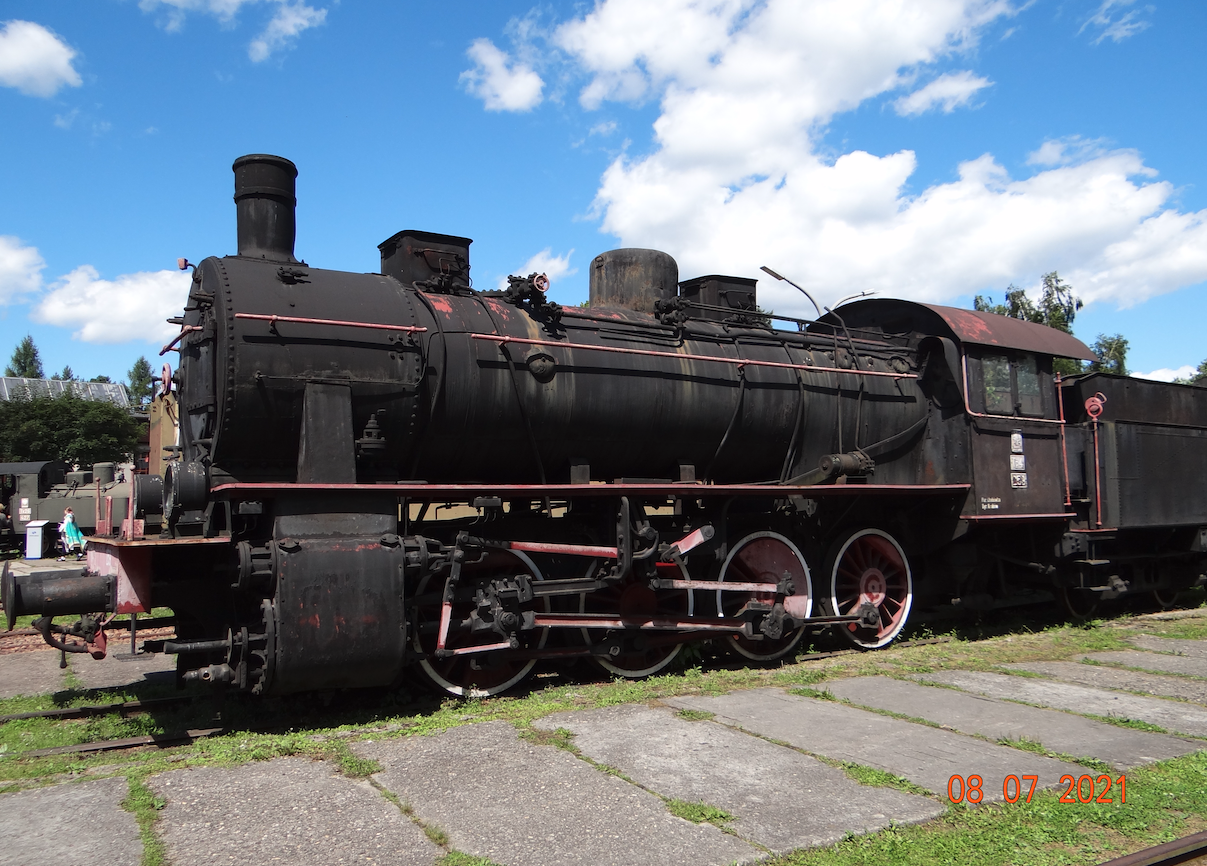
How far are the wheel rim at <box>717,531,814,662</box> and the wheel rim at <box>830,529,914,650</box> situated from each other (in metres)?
0.46

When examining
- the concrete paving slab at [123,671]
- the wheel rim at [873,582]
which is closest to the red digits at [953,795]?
the wheel rim at [873,582]

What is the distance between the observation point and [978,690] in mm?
6602

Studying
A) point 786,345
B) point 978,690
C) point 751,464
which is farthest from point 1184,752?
point 786,345

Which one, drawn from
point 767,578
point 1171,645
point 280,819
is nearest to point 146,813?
point 280,819

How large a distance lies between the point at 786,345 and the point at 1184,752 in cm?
469

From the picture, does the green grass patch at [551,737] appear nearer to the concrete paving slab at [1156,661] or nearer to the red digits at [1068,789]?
the red digits at [1068,789]

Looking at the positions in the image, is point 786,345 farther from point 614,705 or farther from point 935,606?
point 614,705

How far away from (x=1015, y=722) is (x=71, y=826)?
535 centimetres

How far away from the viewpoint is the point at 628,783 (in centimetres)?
442

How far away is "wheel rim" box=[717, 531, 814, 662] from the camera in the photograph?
7.77 meters

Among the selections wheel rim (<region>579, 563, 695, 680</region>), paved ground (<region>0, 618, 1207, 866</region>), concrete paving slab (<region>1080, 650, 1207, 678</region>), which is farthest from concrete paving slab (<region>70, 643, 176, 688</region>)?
concrete paving slab (<region>1080, 650, 1207, 678</region>)

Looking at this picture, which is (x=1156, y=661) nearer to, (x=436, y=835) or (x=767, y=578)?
(x=767, y=578)

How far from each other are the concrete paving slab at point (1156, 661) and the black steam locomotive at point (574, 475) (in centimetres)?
147

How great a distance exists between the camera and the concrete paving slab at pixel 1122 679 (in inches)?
263
